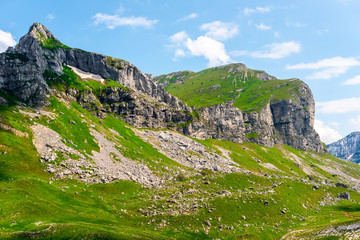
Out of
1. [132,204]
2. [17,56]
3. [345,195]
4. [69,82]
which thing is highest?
[17,56]

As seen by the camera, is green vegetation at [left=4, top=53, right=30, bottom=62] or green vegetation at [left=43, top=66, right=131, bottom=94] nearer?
green vegetation at [left=4, top=53, right=30, bottom=62]

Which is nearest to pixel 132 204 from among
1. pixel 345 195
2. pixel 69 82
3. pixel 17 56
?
pixel 17 56

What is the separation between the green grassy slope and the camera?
167 feet

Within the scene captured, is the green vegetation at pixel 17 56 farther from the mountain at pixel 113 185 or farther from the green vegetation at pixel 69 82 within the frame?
the green vegetation at pixel 69 82

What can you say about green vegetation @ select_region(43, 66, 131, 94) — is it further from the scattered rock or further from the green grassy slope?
the scattered rock

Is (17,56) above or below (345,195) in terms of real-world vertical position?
above

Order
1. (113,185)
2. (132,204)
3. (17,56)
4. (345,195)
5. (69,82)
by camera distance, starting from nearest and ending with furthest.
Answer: (132,204) → (113,185) → (345,195) → (17,56) → (69,82)

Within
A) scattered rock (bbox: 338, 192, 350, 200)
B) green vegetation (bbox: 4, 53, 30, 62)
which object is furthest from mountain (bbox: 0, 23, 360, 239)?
scattered rock (bbox: 338, 192, 350, 200)

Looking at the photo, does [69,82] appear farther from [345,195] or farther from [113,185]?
[345,195]

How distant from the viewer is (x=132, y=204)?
72375 mm

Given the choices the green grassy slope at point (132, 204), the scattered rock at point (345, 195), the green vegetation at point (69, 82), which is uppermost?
the green vegetation at point (69, 82)

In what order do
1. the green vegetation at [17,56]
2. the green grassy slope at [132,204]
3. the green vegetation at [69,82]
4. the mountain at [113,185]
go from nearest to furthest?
the green grassy slope at [132,204], the mountain at [113,185], the green vegetation at [17,56], the green vegetation at [69,82]

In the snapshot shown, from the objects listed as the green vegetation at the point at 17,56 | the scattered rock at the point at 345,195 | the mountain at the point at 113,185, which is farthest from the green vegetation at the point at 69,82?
the scattered rock at the point at 345,195

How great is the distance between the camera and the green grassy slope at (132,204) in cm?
5084
